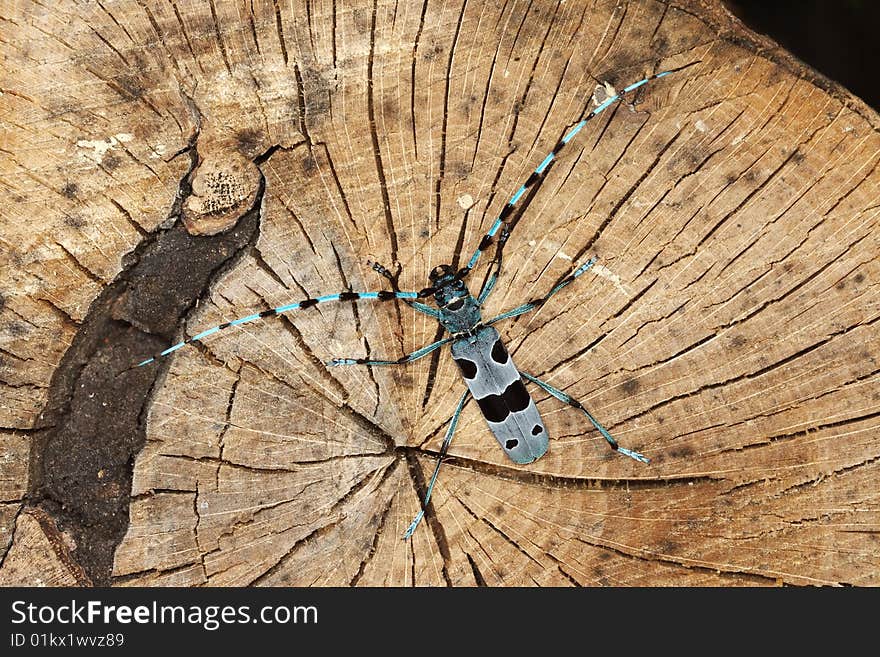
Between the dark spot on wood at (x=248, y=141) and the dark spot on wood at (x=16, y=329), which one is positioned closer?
the dark spot on wood at (x=16, y=329)

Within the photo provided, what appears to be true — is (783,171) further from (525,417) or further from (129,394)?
(129,394)

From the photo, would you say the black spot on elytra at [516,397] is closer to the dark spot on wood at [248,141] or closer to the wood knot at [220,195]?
the wood knot at [220,195]

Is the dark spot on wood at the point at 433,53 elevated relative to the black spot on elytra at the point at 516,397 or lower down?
elevated

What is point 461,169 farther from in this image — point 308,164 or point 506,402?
point 506,402

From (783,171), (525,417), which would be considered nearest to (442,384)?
(525,417)

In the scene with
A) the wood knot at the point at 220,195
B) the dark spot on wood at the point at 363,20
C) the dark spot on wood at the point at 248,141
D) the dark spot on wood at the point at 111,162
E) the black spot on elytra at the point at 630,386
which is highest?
the dark spot on wood at the point at 363,20

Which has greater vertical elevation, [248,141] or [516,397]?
[248,141]

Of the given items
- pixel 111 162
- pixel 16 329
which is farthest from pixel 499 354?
pixel 16 329

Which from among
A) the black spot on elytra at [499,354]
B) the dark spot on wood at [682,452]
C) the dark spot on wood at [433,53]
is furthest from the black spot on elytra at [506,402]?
the dark spot on wood at [433,53]
